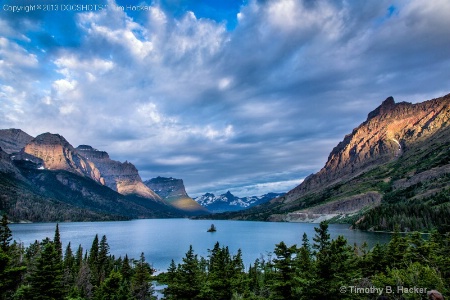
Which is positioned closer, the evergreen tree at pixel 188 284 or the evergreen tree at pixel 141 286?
the evergreen tree at pixel 188 284

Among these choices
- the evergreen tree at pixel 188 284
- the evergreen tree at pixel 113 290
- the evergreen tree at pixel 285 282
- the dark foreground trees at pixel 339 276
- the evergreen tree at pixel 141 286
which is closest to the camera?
the dark foreground trees at pixel 339 276

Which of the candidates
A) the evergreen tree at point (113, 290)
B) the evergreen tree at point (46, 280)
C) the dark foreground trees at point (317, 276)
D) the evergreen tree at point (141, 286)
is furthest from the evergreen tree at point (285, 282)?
the evergreen tree at point (141, 286)

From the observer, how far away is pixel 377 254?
49.8 meters

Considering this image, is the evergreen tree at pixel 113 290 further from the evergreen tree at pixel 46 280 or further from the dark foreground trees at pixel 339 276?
the dark foreground trees at pixel 339 276

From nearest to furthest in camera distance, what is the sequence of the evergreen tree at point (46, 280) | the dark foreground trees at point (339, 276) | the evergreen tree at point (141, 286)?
the dark foreground trees at point (339, 276) < the evergreen tree at point (46, 280) < the evergreen tree at point (141, 286)

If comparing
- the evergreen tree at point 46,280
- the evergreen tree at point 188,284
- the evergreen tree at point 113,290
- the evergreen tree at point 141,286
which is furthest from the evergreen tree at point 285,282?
the evergreen tree at point 141,286

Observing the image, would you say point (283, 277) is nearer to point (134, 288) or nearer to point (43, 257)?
point (43, 257)

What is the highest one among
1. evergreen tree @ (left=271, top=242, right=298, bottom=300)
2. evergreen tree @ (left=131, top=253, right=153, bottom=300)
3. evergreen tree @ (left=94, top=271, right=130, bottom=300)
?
evergreen tree @ (left=271, top=242, right=298, bottom=300)

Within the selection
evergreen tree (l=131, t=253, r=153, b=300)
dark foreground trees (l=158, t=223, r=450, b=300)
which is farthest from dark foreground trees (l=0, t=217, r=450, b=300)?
evergreen tree (l=131, t=253, r=153, b=300)

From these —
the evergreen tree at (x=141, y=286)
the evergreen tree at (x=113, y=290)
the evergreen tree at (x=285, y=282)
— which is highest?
the evergreen tree at (x=285, y=282)

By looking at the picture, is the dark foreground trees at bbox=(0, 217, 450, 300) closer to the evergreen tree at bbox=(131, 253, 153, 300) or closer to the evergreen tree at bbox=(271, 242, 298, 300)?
the evergreen tree at bbox=(271, 242, 298, 300)

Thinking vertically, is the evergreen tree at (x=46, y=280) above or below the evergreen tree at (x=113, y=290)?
above

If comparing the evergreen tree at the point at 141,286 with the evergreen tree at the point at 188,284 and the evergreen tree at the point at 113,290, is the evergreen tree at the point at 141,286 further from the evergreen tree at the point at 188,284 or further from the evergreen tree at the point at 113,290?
the evergreen tree at the point at 188,284

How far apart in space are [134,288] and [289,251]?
166 ft
